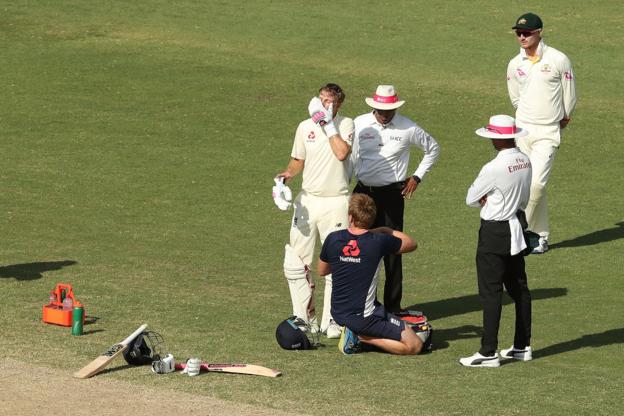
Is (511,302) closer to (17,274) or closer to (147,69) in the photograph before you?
(17,274)

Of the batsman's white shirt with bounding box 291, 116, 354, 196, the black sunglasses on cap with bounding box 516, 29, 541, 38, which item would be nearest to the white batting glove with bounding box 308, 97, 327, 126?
the batsman's white shirt with bounding box 291, 116, 354, 196

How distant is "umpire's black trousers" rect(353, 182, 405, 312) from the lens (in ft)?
45.4

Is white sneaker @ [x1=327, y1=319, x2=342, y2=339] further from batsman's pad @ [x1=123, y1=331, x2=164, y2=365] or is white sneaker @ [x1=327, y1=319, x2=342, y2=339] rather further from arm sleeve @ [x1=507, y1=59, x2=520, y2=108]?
arm sleeve @ [x1=507, y1=59, x2=520, y2=108]

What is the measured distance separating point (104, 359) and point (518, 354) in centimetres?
383

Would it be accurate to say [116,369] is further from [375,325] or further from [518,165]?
[518,165]

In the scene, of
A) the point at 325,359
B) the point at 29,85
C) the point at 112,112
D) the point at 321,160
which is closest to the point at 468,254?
the point at 321,160

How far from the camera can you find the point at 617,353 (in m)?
12.8

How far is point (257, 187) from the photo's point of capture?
20.7 meters

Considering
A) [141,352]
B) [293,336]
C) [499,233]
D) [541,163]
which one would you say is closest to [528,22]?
[541,163]

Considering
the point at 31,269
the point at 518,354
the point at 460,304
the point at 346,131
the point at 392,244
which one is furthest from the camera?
the point at 31,269

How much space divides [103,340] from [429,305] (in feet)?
13.4

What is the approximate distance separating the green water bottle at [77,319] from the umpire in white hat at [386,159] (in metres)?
3.19

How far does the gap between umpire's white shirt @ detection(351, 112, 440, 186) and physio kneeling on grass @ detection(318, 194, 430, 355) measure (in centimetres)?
177

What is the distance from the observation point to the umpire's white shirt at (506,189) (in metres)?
12.1
